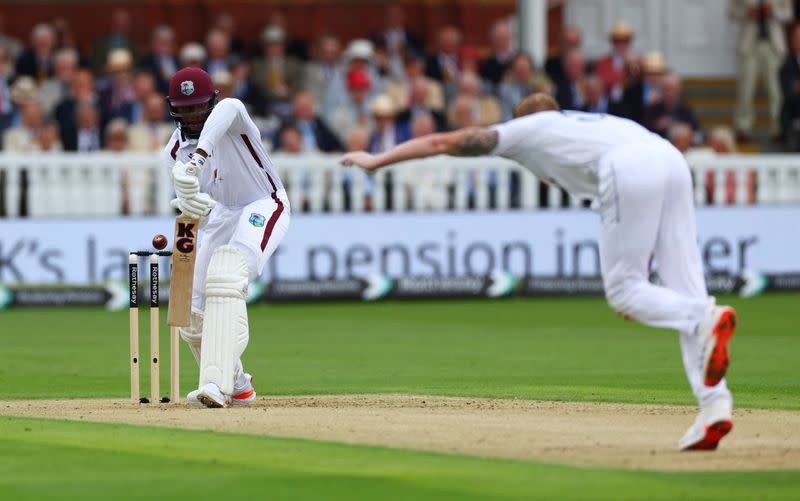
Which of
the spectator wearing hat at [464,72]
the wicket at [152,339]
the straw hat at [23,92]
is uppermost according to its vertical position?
the spectator wearing hat at [464,72]

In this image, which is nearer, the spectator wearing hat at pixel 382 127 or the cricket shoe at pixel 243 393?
the cricket shoe at pixel 243 393

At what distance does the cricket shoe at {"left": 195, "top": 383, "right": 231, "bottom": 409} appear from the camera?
35.6 ft

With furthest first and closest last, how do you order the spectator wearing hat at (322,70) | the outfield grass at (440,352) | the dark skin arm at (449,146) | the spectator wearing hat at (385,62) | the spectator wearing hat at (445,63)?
the spectator wearing hat at (445,63), the spectator wearing hat at (385,62), the spectator wearing hat at (322,70), the outfield grass at (440,352), the dark skin arm at (449,146)

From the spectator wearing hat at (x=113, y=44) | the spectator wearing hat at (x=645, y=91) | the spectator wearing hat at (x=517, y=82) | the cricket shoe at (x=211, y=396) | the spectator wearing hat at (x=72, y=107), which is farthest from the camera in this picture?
the spectator wearing hat at (x=113, y=44)

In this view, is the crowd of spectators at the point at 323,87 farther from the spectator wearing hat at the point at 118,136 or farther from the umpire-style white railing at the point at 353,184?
the umpire-style white railing at the point at 353,184

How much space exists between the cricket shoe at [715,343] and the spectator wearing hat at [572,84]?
15.1 m

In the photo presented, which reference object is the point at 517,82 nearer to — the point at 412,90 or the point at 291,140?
the point at 412,90

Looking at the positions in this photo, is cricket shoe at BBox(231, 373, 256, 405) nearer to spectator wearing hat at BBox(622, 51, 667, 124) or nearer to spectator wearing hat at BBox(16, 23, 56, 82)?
spectator wearing hat at BBox(16, 23, 56, 82)

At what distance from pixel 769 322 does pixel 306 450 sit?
1063 centimetres

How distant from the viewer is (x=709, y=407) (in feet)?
28.3

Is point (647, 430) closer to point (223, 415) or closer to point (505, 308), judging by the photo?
point (223, 415)

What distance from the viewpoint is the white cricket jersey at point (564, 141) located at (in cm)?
890

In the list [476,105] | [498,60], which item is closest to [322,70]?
[476,105]

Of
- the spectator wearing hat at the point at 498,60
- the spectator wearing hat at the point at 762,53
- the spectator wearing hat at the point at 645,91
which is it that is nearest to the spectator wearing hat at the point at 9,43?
the spectator wearing hat at the point at 498,60
